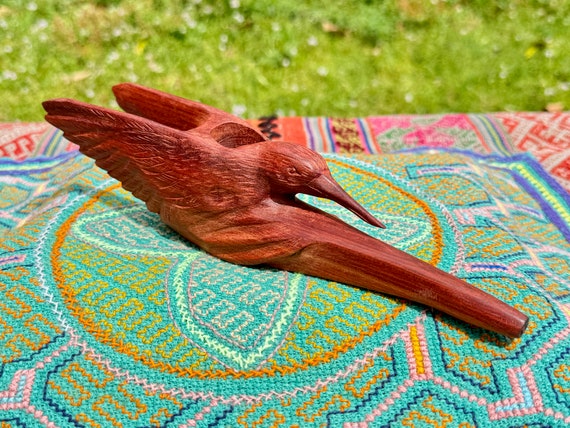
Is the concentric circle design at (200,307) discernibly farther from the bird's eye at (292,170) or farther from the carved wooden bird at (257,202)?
the bird's eye at (292,170)

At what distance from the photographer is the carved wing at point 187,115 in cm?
Result: 100

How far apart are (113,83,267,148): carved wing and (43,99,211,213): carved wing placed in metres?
0.07

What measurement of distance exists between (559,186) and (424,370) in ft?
3.34

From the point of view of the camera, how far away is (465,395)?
826mm

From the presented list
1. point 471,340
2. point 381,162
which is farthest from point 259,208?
point 381,162

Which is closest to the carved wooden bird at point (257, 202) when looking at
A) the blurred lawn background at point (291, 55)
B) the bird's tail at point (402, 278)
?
the bird's tail at point (402, 278)

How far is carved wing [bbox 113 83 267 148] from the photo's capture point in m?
1.00

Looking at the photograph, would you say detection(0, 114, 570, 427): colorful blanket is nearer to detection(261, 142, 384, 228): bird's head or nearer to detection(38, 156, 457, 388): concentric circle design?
detection(38, 156, 457, 388): concentric circle design

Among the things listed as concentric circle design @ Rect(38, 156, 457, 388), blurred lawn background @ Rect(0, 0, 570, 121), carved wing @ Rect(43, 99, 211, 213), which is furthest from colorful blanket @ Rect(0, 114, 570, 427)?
blurred lawn background @ Rect(0, 0, 570, 121)

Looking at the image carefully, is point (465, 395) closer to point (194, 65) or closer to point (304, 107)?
point (304, 107)

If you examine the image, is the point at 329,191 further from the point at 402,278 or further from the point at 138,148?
the point at 138,148

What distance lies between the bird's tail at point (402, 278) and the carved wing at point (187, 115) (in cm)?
25

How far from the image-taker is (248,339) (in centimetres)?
86

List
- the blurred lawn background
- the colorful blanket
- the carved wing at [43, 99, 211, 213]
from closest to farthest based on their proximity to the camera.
Answer: the colorful blanket → the carved wing at [43, 99, 211, 213] → the blurred lawn background
